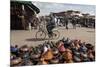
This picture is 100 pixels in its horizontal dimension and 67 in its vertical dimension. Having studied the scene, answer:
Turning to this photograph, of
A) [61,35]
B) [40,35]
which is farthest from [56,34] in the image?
[40,35]

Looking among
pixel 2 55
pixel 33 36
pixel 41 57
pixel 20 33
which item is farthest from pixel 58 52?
pixel 2 55

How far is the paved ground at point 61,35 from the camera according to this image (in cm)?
168

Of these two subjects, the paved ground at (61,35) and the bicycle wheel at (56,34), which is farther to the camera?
the bicycle wheel at (56,34)

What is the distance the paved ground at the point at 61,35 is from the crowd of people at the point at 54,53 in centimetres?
4

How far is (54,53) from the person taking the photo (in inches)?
70.6

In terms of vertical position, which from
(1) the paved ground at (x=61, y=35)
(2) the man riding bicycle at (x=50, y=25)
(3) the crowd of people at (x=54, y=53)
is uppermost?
(2) the man riding bicycle at (x=50, y=25)

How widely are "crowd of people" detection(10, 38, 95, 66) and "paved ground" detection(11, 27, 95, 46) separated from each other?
0.04m

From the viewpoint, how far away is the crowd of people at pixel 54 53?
1.69 m

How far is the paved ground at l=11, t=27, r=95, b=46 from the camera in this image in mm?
1683

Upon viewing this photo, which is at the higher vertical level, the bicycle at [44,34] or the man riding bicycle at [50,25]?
the man riding bicycle at [50,25]

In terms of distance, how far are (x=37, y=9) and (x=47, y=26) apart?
179 mm

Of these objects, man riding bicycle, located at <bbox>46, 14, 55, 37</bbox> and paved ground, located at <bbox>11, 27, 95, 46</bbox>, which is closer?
paved ground, located at <bbox>11, 27, 95, 46</bbox>

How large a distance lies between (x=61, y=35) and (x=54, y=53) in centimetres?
18

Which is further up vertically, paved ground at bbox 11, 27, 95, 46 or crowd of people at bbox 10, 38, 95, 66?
paved ground at bbox 11, 27, 95, 46
